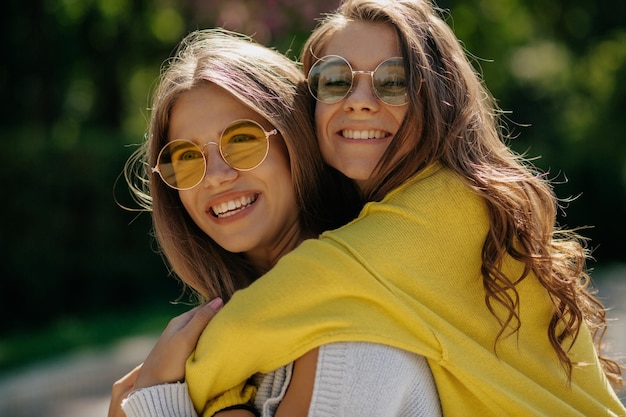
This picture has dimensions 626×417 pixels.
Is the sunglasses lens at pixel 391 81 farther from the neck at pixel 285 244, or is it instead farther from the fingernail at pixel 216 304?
the fingernail at pixel 216 304

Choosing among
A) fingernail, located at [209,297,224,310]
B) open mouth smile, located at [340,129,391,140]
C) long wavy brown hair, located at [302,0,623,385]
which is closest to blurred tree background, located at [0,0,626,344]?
long wavy brown hair, located at [302,0,623,385]

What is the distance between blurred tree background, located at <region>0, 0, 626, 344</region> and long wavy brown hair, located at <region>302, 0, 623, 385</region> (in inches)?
19.0

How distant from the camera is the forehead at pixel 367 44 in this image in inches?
109

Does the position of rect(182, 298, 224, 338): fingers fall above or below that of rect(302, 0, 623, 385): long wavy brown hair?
below

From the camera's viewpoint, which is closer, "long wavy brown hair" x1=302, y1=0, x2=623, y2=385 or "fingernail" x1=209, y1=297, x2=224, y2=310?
"long wavy brown hair" x1=302, y1=0, x2=623, y2=385

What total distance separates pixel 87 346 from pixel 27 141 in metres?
2.72

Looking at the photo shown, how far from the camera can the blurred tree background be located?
998 cm

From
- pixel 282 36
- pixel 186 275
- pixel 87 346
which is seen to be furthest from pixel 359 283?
pixel 282 36

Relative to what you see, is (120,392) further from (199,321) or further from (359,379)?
(359,379)

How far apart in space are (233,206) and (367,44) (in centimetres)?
69

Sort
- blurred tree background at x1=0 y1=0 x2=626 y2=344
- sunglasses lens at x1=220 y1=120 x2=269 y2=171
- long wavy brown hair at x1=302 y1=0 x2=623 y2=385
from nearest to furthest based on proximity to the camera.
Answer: long wavy brown hair at x1=302 y1=0 x2=623 y2=385 < sunglasses lens at x1=220 y1=120 x2=269 y2=171 < blurred tree background at x1=0 y1=0 x2=626 y2=344

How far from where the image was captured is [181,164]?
114 inches

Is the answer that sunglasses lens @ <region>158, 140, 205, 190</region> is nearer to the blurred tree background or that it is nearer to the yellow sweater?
the yellow sweater

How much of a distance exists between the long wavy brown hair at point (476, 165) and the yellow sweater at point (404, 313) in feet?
0.17
